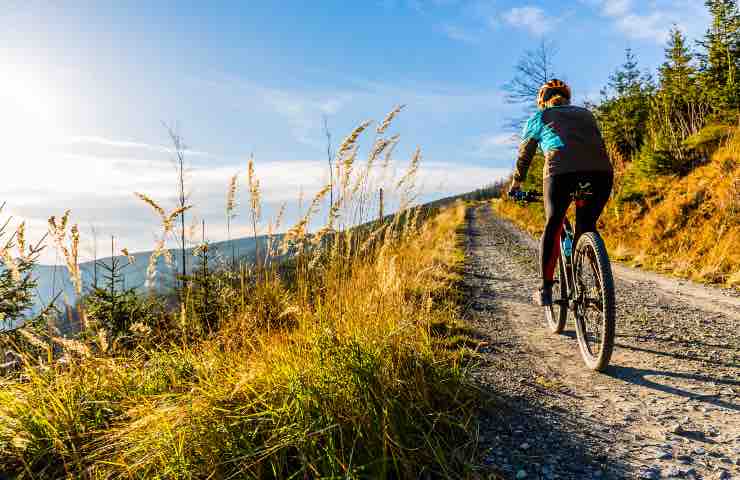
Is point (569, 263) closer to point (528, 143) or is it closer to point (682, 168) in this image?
point (528, 143)

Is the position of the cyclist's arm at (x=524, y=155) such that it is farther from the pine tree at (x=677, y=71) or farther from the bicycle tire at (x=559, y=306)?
the pine tree at (x=677, y=71)

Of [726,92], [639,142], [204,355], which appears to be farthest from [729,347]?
[639,142]

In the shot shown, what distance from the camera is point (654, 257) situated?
949 cm

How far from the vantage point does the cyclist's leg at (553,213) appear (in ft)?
11.6

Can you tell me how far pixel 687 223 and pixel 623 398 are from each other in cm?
938

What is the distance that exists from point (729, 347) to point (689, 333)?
458 millimetres

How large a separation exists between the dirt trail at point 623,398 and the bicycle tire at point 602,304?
0.14m

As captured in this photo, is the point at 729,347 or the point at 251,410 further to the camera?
the point at 729,347

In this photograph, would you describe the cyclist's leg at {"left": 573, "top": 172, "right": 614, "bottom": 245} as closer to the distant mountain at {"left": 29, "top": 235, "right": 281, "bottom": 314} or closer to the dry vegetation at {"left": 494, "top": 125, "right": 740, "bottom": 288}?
the distant mountain at {"left": 29, "top": 235, "right": 281, "bottom": 314}

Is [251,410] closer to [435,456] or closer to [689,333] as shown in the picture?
[435,456]

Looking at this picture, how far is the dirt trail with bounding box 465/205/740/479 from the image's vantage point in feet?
6.84

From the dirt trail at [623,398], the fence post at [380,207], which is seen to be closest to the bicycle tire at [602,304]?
the dirt trail at [623,398]

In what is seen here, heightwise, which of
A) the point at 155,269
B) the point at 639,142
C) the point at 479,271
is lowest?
the point at 479,271

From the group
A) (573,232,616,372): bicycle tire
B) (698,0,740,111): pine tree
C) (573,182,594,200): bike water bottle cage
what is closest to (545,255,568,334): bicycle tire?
(573,232,616,372): bicycle tire
